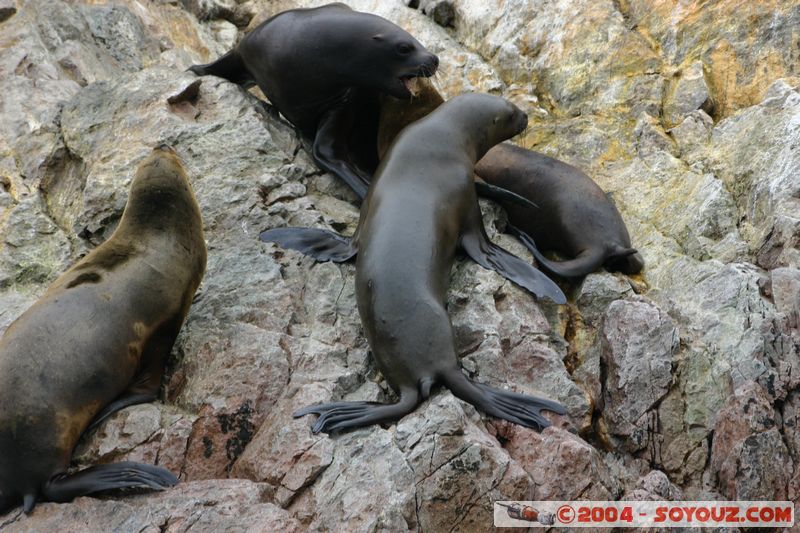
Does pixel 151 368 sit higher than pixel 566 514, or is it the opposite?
pixel 566 514

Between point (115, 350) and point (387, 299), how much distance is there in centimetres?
152

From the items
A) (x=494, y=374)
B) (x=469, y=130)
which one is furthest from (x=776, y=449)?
(x=469, y=130)

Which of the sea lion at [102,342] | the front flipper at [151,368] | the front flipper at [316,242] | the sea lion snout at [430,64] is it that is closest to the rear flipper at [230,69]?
the sea lion snout at [430,64]

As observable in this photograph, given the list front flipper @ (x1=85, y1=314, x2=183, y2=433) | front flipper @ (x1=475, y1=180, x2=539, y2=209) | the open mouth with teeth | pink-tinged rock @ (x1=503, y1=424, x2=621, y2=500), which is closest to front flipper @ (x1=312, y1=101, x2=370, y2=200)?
the open mouth with teeth

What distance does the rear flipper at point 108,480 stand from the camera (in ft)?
16.0

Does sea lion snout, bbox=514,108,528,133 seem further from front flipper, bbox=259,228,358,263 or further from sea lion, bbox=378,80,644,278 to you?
front flipper, bbox=259,228,358,263

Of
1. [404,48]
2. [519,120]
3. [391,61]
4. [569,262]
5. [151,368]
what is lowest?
[151,368]

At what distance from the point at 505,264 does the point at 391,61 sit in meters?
2.25

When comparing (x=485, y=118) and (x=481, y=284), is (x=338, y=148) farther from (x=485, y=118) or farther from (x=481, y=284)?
(x=481, y=284)

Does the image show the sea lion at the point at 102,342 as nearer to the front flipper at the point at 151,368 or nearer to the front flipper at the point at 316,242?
the front flipper at the point at 151,368

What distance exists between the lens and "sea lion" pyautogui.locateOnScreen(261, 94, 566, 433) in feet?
17.3

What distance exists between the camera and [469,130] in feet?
23.9

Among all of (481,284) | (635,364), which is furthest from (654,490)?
(481,284)

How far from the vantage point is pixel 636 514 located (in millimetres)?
4742
